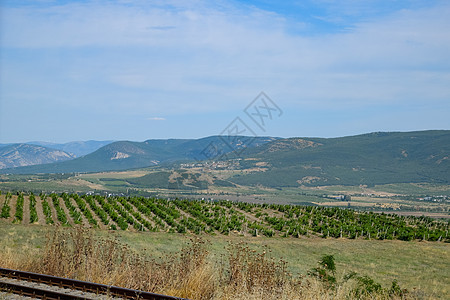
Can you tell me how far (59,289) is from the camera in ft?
30.0

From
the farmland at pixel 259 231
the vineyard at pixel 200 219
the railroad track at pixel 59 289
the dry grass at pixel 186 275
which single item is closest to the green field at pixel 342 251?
the farmland at pixel 259 231

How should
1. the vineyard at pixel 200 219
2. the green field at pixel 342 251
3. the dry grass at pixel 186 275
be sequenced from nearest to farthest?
the dry grass at pixel 186 275, the green field at pixel 342 251, the vineyard at pixel 200 219

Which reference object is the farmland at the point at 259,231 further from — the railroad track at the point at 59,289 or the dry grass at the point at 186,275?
the railroad track at the point at 59,289

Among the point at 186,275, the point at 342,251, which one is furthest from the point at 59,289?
the point at 342,251

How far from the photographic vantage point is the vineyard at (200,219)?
28.6m

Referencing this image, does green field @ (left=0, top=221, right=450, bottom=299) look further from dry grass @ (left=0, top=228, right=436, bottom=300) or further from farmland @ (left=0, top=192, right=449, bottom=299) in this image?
dry grass @ (left=0, top=228, right=436, bottom=300)

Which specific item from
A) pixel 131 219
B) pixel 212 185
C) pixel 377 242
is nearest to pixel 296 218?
pixel 377 242

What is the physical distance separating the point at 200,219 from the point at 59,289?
24.1 meters

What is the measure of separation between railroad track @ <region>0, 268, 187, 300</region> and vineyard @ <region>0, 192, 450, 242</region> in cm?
1702

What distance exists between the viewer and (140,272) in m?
9.59

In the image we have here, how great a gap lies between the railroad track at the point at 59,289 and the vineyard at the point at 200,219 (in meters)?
17.0

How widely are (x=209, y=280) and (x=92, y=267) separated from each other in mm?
2883

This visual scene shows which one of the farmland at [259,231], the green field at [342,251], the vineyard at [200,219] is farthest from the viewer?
the vineyard at [200,219]

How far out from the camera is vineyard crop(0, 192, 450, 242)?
93.9ft
